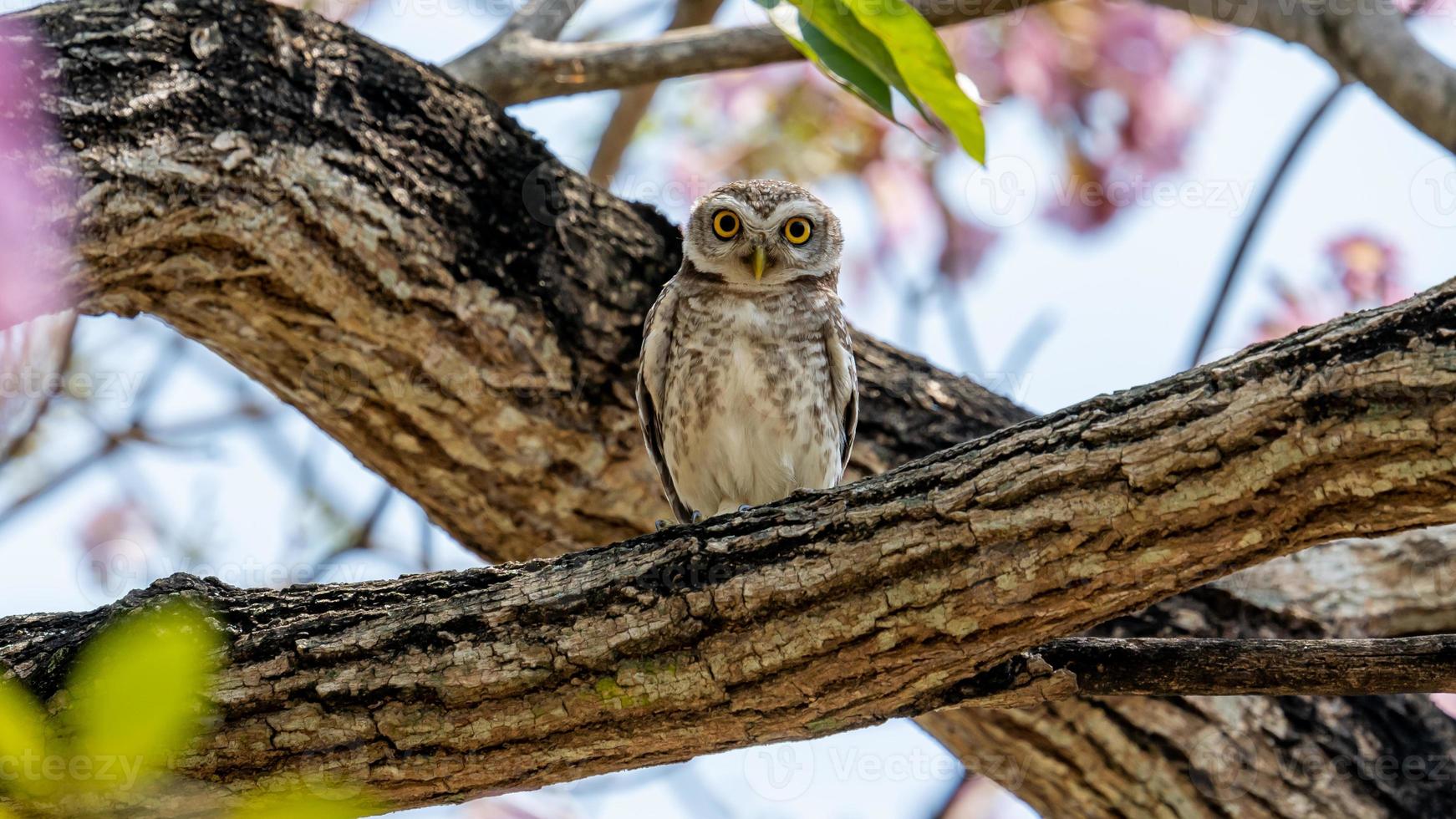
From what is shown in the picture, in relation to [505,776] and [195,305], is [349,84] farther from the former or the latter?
[505,776]

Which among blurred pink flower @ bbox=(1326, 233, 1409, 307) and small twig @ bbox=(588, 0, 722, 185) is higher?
small twig @ bbox=(588, 0, 722, 185)

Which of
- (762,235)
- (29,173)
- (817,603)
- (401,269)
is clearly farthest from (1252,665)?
(29,173)

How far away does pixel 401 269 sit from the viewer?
3.99 metres

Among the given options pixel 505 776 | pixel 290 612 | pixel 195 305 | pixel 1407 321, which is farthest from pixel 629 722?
pixel 195 305

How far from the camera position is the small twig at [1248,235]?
16.9 feet

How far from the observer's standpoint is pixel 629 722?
8.85 ft

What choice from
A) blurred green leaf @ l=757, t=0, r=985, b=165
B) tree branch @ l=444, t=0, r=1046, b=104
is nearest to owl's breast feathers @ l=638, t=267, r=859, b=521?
tree branch @ l=444, t=0, r=1046, b=104

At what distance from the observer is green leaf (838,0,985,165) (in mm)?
2963

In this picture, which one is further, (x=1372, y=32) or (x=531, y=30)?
(x=531, y=30)

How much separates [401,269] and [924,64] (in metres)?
1.86

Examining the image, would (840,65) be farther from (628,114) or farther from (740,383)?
(628,114)

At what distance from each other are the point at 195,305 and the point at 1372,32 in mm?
3946

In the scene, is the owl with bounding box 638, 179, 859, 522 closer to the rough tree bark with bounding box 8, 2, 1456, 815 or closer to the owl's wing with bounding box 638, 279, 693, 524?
the owl's wing with bounding box 638, 279, 693, 524

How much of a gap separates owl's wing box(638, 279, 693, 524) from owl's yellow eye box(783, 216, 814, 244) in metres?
0.58
